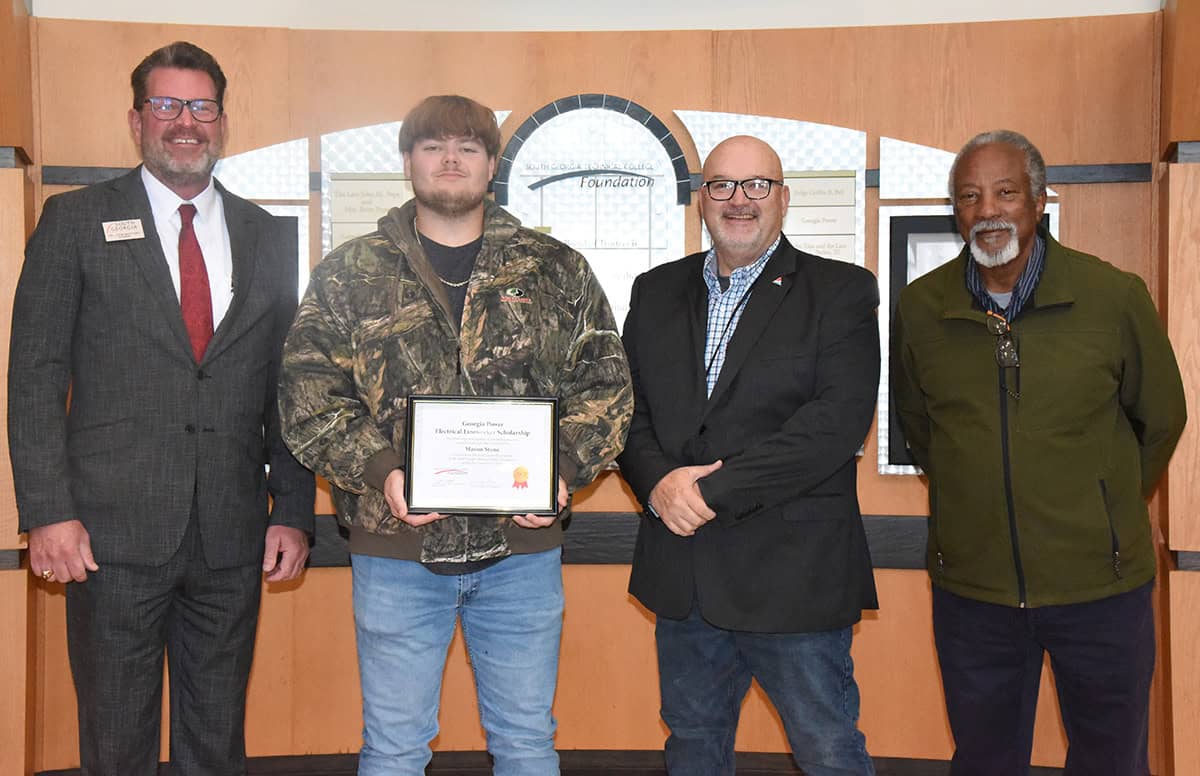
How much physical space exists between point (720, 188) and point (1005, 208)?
29.1 inches

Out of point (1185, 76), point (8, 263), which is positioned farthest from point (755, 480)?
point (8, 263)

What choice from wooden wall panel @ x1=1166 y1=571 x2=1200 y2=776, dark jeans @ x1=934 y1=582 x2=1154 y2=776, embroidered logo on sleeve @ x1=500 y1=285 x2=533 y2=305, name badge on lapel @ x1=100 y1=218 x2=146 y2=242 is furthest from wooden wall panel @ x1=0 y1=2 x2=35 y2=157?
wooden wall panel @ x1=1166 y1=571 x2=1200 y2=776

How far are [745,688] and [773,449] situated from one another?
2.29 feet

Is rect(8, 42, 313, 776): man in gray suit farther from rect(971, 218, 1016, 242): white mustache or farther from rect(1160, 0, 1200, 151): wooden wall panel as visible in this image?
rect(1160, 0, 1200, 151): wooden wall panel

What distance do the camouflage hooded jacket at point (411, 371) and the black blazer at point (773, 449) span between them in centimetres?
23

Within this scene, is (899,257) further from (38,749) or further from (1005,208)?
(38,749)

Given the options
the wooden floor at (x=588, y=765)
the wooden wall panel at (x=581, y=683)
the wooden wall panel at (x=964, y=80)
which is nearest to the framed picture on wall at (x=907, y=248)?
the wooden wall panel at (x=964, y=80)

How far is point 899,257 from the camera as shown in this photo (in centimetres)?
350

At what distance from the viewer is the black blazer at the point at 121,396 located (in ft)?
7.85

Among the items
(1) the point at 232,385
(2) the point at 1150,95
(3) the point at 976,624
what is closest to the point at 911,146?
(2) the point at 1150,95

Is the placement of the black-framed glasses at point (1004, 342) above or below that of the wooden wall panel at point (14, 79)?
below

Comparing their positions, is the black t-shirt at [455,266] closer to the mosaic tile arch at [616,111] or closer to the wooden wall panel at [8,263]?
the mosaic tile arch at [616,111]

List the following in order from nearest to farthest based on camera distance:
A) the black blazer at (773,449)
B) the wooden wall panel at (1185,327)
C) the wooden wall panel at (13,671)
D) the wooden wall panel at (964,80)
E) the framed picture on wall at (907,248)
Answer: the black blazer at (773,449) < the wooden wall panel at (1185,327) < the wooden wall panel at (13,671) < the wooden wall panel at (964,80) < the framed picture on wall at (907,248)

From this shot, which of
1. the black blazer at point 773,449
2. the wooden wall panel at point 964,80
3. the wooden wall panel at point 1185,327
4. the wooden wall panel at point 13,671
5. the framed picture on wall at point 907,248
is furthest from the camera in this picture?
the framed picture on wall at point 907,248
